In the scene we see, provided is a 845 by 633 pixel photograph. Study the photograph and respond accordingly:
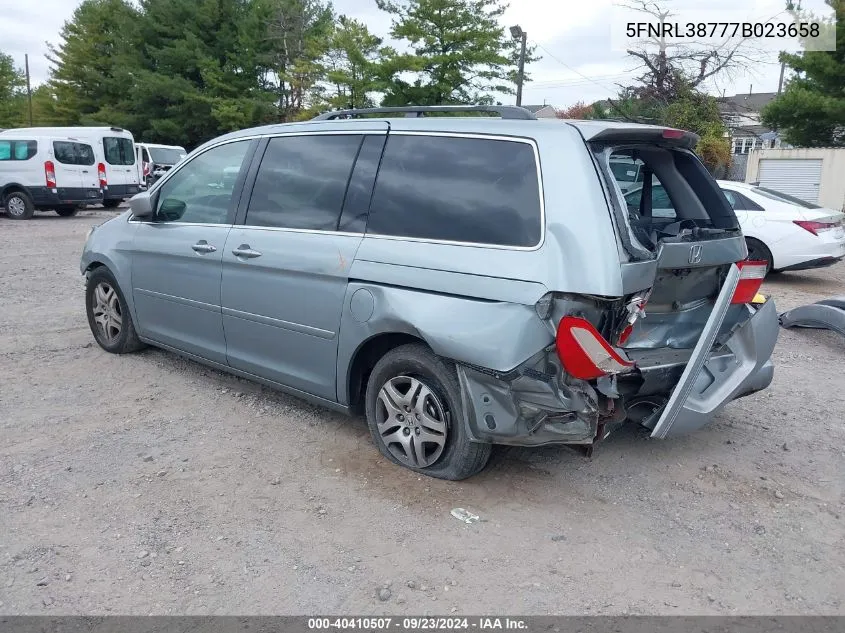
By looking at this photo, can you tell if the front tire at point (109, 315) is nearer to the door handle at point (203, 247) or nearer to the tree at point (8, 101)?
the door handle at point (203, 247)

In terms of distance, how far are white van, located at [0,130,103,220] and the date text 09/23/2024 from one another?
690 inches

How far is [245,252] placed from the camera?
4.45 m

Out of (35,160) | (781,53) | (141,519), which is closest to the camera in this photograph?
(141,519)

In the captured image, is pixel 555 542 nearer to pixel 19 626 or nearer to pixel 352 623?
pixel 352 623

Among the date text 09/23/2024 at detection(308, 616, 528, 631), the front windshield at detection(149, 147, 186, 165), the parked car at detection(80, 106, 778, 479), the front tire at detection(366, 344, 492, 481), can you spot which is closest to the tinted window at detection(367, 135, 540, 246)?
the parked car at detection(80, 106, 778, 479)

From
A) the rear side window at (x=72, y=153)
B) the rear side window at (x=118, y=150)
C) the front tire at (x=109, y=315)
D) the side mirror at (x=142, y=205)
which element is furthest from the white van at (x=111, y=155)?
the side mirror at (x=142, y=205)

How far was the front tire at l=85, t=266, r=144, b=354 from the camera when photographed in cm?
570

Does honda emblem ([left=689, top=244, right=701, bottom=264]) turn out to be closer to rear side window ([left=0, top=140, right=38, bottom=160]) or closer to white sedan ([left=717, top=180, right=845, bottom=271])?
white sedan ([left=717, top=180, right=845, bottom=271])

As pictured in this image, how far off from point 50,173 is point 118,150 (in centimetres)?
197

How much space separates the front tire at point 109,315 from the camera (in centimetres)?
570

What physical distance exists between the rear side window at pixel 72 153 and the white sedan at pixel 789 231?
1505cm

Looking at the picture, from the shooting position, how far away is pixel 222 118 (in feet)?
110

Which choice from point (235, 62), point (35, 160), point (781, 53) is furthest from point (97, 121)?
point (781, 53)

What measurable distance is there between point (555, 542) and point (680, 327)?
143 cm
